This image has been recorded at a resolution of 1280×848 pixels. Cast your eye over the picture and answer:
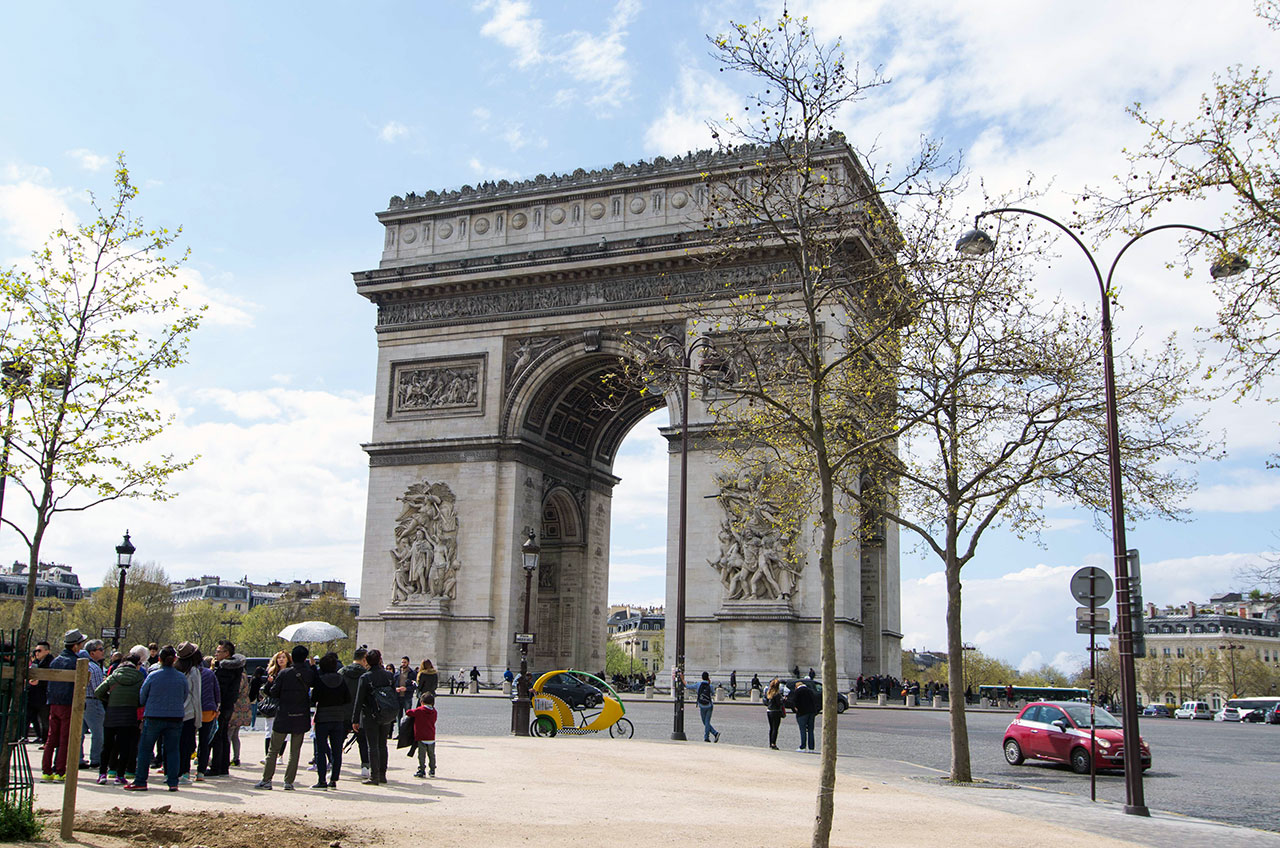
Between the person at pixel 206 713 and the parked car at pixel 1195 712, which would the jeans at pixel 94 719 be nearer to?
the person at pixel 206 713

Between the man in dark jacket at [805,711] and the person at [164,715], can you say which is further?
the man in dark jacket at [805,711]

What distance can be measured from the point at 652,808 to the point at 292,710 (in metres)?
3.95

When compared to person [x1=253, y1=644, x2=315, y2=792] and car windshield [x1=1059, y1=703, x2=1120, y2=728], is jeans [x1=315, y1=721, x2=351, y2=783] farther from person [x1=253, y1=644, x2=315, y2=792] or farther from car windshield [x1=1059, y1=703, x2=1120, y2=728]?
car windshield [x1=1059, y1=703, x2=1120, y2=728]

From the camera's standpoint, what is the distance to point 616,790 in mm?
13086

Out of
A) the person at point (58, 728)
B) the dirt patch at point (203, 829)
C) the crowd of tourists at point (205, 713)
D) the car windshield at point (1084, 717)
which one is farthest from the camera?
A: the car windshield at point (1084, 717)

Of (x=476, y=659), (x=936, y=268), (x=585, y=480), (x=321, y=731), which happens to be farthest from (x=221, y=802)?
(x=585, y=480)

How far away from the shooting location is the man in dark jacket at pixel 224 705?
13148mm

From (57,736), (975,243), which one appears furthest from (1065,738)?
(57,736)

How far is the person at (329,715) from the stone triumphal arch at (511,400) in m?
22.0

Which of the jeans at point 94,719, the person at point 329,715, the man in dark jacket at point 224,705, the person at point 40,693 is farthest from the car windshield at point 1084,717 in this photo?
the person at point 40,693

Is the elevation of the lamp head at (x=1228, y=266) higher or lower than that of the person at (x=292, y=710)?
higher

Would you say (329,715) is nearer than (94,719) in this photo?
Yes

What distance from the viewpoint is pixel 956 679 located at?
55.8 feet

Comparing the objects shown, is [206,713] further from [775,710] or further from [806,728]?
[806,728]
